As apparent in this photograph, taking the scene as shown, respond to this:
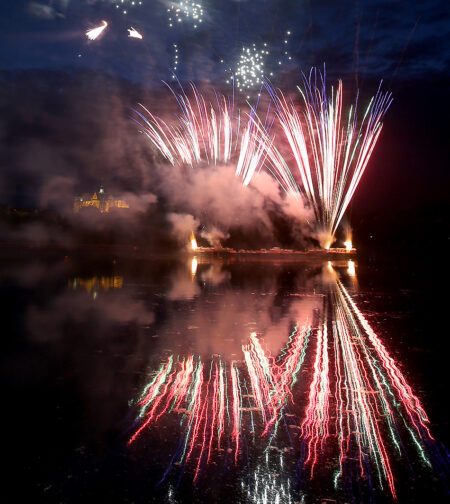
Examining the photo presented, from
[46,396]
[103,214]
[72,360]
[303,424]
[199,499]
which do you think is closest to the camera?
[199,499]

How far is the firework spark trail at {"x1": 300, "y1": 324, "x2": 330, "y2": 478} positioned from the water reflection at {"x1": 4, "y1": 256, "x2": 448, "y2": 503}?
0.02 metres

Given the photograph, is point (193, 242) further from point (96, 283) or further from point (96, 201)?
point (96, 201)

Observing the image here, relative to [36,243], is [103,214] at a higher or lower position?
higher

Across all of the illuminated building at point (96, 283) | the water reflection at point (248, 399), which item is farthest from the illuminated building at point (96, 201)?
the water reflection at point (248, 399)

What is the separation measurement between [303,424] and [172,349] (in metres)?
3.06

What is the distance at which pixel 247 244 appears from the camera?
4725cm

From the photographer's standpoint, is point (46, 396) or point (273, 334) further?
point (273, 334)

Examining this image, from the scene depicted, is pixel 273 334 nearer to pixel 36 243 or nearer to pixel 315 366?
pixel 315 366

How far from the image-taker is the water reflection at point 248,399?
3252mm

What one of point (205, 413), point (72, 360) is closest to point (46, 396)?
point (72, 360)

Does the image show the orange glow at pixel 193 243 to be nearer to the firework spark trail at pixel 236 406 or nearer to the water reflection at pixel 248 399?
the water reflection at pixel 248 399

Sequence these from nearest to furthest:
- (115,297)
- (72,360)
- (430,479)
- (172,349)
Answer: (430,479) < (72,360) < (172,349) < (115,297)

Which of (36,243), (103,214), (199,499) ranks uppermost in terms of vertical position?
(103,214)

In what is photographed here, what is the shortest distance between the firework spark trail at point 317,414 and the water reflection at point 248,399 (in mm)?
16
